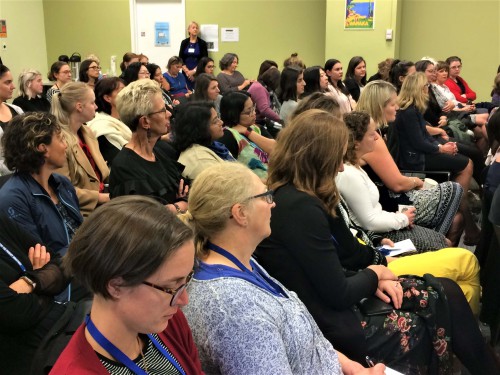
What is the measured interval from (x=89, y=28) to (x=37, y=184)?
8.01 m

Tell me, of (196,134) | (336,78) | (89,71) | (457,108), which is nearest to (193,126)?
(196,134)

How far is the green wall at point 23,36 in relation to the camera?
851 cm

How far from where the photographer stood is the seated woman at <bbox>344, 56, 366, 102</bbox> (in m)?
7.04

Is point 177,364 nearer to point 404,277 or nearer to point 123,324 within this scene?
point 123,324

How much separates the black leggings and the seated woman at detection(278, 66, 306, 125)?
143 inches

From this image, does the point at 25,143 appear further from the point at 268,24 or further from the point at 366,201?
the point at 268,24

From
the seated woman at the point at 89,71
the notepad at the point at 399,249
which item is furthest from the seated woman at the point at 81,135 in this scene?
the seated woman at the point at 89,71

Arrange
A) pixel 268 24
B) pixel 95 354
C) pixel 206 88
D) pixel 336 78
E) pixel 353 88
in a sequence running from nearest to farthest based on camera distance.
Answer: pixel 95 354 < pixel 206 88 < pixel 336 78 < pixel 353 88 < pixel 268 24

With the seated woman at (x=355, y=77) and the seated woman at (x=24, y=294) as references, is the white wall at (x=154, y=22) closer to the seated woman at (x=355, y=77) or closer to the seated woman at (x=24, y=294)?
the seated woman at (x=355, y=77)

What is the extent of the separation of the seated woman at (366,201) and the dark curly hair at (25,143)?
1330 mm

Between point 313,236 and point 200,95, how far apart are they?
137 inches

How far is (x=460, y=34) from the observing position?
8.32 m

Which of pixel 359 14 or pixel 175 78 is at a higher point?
pixel 359 14

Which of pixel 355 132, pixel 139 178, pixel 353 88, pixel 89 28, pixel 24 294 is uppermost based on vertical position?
pixel 89 28
